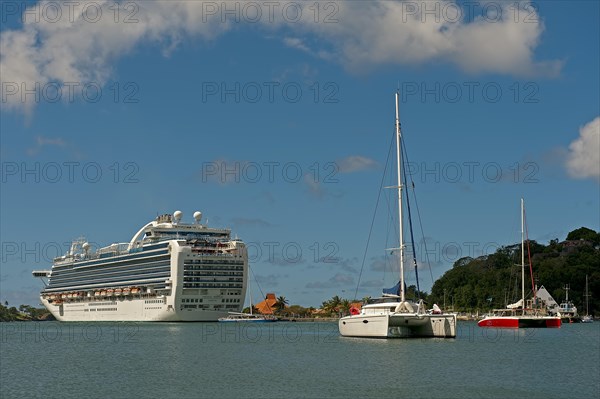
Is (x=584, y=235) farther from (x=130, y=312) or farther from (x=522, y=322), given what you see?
(x=130, y=312)

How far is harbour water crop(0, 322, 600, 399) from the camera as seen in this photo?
38.5 meters

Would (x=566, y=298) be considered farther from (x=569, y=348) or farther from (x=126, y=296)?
(x=569, y=348)

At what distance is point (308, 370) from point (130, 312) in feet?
276

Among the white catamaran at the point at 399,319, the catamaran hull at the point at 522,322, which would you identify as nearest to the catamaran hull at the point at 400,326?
the white catamaran at the point at 399,319

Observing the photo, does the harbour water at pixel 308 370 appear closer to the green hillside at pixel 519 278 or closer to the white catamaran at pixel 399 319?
the white catamaran at pixel 399 319

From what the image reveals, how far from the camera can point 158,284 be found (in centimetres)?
12156

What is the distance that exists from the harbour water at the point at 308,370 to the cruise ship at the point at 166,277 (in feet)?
158

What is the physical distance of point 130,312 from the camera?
126625mm

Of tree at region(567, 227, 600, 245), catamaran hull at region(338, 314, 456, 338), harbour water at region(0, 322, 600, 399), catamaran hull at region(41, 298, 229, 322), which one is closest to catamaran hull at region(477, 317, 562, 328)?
harbour water at region(0, 322, 600, 399)

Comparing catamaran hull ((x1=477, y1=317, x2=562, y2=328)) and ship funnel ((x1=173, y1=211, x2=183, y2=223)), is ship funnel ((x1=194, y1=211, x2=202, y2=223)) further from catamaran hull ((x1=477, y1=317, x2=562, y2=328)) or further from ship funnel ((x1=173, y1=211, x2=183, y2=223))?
catamaran hull ((x1=477, y1=317, x2=562, y2=328))

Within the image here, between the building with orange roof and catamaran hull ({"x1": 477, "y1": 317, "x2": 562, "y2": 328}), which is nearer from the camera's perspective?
catamaran hull ({"x1": 477, "y1": 317, "x2": 562, "y2": 328})

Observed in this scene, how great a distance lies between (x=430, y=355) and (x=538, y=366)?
7043mm

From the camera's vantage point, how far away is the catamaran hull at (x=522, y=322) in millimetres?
99875

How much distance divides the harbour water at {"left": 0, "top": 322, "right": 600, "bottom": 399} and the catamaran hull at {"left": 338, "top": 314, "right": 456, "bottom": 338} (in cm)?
91
